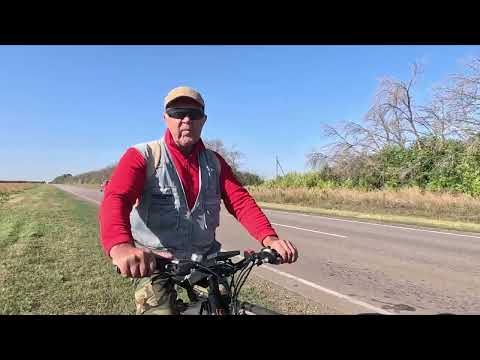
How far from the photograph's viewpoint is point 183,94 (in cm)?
229

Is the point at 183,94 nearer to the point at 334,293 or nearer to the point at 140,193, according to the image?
the point at 140,193

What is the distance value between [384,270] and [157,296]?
621 cm

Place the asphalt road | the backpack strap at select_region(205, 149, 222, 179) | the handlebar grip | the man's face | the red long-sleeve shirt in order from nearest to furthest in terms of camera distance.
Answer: the red long-sleeve shirt < the handlebar grip < the man's face < the backpack strap at select_region(205, 149, 222, 179) < the asphalt road

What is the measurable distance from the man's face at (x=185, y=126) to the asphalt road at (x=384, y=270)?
11.9 feet

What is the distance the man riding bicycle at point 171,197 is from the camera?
225 centimetres

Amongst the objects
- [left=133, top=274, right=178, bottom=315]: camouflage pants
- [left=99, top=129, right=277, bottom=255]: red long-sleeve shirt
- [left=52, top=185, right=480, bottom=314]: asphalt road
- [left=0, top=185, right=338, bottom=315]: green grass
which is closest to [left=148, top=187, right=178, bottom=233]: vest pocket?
[left=99, top=129, right=277, bottom=255]: red long-sleeve shirt

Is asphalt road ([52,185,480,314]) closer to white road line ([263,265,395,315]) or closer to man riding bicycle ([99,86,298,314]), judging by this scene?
white road line ([263,265,395,315])

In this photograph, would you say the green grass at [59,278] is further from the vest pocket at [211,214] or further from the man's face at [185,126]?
the man's face at [185,126]

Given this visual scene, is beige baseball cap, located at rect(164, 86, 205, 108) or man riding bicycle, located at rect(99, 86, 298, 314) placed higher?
beige baseball cap, located at rect(164, 86, 205, 108)

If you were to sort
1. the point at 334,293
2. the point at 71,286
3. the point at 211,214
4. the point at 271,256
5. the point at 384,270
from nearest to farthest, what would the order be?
the point at 271,256 < the point at 211,214 < the point at 71,286 < the point at 334,293 < the point at 384,270

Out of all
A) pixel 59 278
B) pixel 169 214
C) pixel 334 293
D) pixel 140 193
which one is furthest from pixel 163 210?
pixel 59 278

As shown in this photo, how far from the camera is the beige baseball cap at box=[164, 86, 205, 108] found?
2.29 metres

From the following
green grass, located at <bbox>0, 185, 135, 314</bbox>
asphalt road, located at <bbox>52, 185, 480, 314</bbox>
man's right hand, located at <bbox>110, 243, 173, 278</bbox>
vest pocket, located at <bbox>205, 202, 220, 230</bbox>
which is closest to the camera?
man's right hand, located at <bbox>110, 243, 173, 278</bbox>

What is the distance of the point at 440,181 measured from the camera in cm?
2455
